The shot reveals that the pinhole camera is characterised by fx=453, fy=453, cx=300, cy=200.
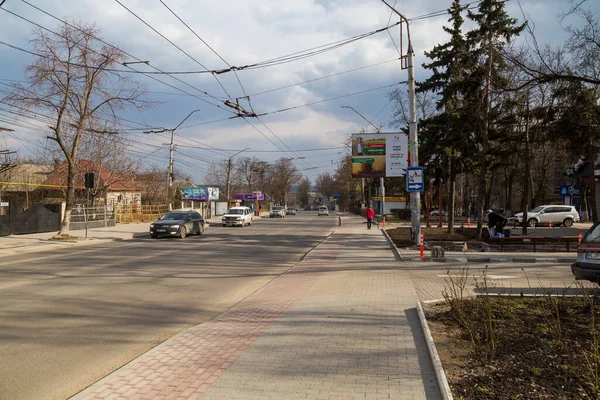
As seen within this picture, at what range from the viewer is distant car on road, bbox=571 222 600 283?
8.61 metres

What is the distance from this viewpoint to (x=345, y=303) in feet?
26.2

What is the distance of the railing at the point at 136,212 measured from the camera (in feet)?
121

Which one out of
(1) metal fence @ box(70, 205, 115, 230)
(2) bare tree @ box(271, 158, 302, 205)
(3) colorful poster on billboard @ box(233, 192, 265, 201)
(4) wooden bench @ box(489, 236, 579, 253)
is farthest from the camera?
(2) bare tree @ box(271, 158, 302, 205)

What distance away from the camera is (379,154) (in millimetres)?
33031

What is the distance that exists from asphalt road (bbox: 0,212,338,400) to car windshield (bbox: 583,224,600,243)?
6.88m

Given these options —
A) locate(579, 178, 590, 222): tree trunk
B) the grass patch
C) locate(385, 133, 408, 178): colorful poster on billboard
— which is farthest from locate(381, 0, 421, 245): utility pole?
locate(579, 178, 590, 222): tree trunk

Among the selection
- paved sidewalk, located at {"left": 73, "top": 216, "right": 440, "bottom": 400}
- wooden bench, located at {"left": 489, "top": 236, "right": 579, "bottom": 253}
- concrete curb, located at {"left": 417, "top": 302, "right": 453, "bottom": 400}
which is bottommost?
paved sidewalk, located at {"left": 73, "top": 216, "right": 440, "bottom": 400}

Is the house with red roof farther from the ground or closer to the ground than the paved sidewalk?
farther from the ground

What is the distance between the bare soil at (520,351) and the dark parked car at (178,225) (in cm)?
1931

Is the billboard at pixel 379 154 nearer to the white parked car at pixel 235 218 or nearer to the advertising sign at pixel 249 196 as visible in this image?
the white parked car at pixel 235 218

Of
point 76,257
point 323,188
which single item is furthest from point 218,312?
point 323,188

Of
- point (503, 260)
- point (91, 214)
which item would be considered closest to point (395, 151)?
point (503, 260)

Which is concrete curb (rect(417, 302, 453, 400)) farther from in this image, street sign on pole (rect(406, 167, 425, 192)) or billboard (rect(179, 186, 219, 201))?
billboard (rect(179, 186, 219, 201))

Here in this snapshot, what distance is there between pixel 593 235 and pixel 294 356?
7.27 m
